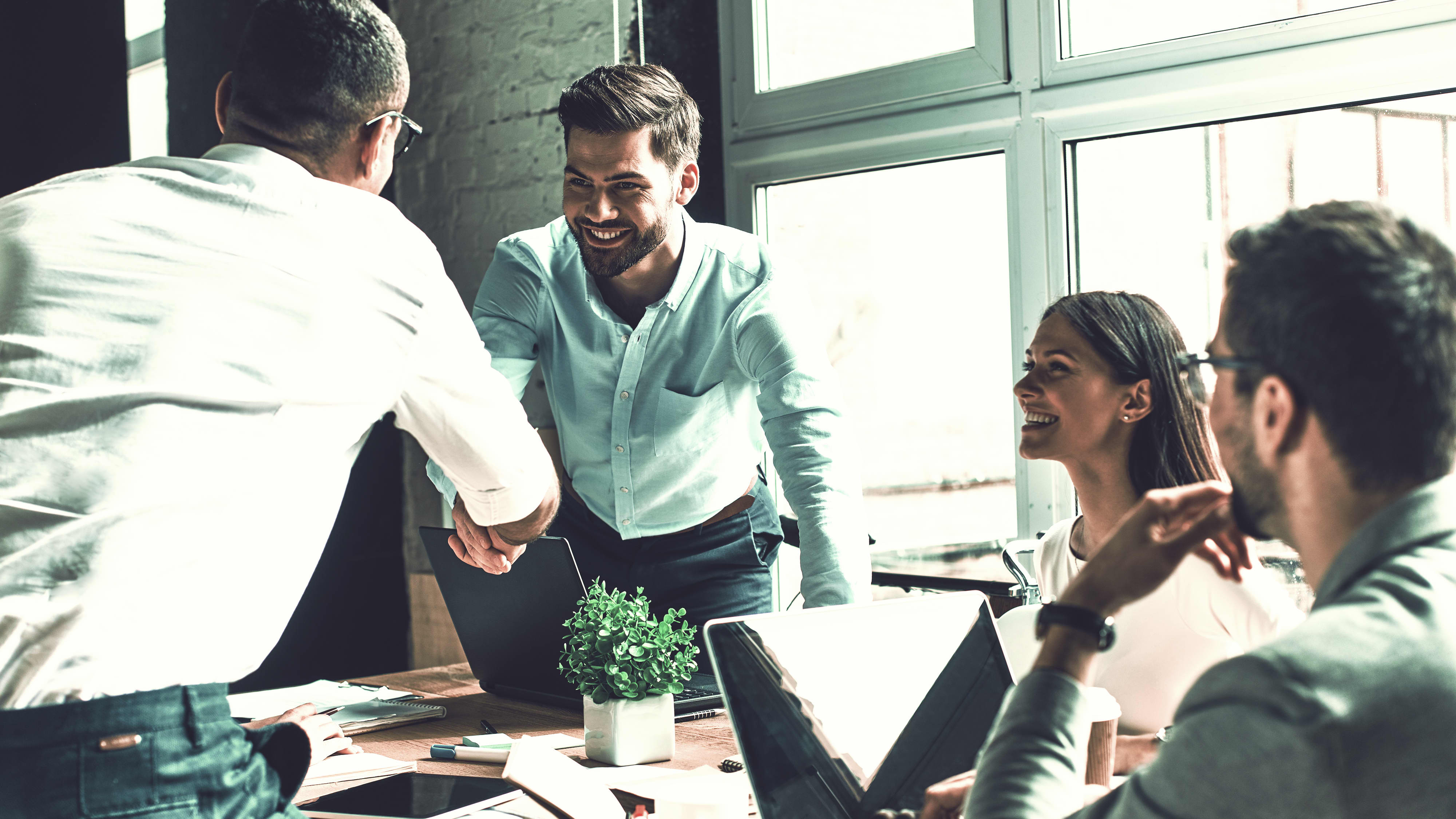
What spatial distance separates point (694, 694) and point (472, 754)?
1.28 ft

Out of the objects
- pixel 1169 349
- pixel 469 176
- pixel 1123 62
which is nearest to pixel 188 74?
pixel 469 176

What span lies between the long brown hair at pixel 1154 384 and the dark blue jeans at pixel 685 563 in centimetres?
84

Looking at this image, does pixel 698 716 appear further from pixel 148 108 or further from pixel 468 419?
pixel 148 108

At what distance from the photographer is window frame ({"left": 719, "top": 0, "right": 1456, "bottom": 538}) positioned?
2.38 m

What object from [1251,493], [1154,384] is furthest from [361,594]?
[1251,493]

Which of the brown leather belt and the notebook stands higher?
the brown leather belt

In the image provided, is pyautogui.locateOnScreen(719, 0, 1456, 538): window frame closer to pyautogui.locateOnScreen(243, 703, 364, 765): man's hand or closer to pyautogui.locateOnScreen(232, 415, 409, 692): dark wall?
pyautogui.locateOnScreen(232, 415, 409, 692): dark wall

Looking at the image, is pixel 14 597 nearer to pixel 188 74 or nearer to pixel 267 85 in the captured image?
pixel 267 85

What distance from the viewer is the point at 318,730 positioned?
5.22 feet

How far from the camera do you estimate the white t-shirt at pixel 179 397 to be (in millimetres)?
1031

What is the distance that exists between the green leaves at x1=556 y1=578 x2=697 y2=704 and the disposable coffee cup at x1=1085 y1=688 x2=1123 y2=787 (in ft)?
1.92

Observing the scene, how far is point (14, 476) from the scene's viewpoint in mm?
1059

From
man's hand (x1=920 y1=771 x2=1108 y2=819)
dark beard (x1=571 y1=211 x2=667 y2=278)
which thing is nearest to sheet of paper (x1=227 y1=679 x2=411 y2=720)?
dark beard (x1=571 y1=211 x2=667 y2=278)

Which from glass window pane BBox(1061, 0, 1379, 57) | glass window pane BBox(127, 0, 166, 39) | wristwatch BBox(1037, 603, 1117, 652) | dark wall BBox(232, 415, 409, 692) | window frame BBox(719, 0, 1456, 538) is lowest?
dark wall BBox(232, 415, 409, 692)
